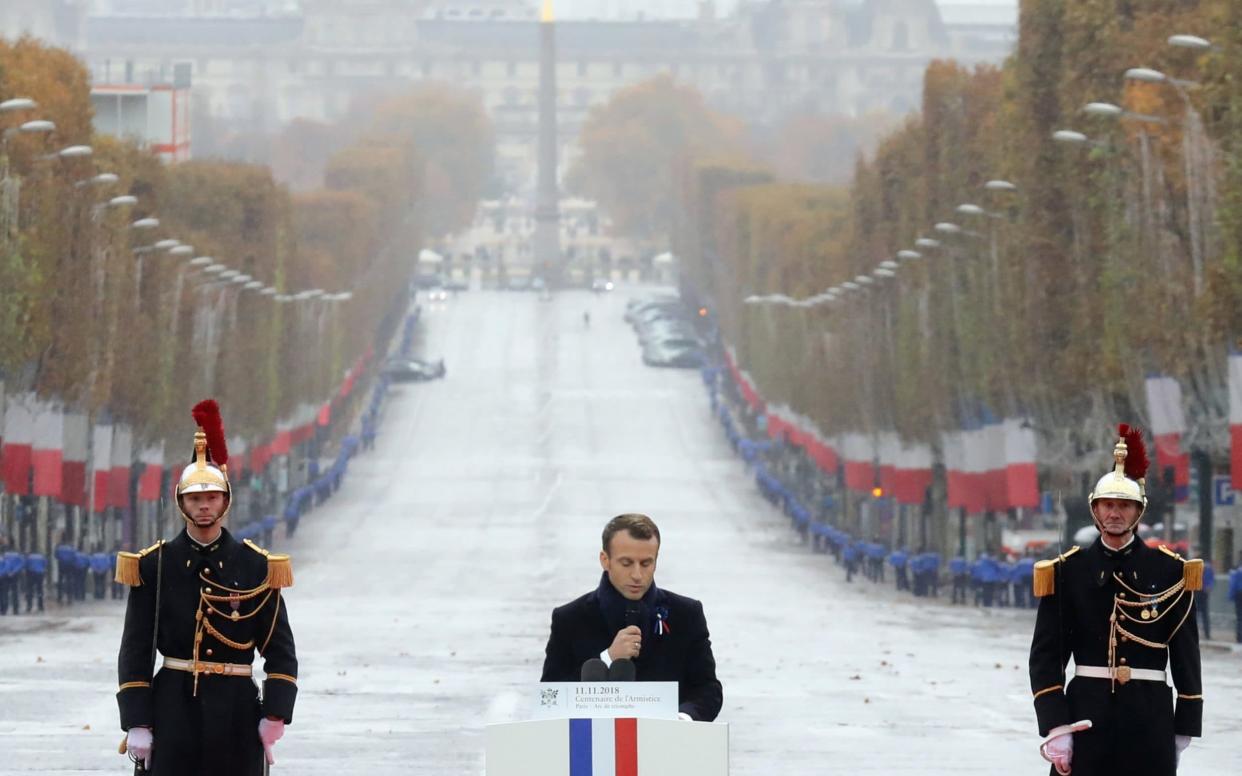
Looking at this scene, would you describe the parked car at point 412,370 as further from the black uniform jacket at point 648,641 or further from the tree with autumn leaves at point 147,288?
the black uniform jacket at point 648,641

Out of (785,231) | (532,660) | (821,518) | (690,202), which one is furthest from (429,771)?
(690,202)

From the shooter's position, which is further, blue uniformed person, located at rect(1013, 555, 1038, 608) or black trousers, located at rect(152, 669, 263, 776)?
blue uniformed person, located at rect(1013, 555, 1038, 608)

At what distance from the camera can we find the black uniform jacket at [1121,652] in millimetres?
14625

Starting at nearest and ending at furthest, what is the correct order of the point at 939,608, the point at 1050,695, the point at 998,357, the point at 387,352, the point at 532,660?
the point at 1050,695 → the point at 532,660 → the point at 939,608 → the point at 998,357 → the point at 387,352

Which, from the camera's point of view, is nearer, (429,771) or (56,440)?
(429,771)

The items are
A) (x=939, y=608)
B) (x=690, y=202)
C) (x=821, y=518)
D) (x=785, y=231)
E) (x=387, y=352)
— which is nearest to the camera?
(x=939, y=608)

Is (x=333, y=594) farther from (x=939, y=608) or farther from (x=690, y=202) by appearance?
(x=690, y=202)

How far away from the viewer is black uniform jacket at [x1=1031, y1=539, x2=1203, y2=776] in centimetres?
1462

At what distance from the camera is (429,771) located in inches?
878

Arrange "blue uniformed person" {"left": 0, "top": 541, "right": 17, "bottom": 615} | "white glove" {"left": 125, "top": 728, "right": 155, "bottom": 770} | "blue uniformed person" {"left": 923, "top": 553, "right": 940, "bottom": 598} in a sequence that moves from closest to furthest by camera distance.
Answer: "white glove" {"left": 125, "top": 728, "right": 155, "bottom": 770} → "blue uniformed person" {"left": 0, "top": 541, "right": 17, "bottom": 615} → "blue uniformed person" {"left": 923, "top": 553, "right": 940, "bottom": 598}

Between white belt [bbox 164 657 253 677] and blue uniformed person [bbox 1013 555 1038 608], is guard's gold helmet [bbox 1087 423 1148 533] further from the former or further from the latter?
blue uniformed person [bbox 1013 555 1038 608]

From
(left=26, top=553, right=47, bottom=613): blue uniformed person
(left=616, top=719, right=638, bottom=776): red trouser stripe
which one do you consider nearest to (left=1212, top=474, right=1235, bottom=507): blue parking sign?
(left=26, top=553, right=47, bottom=613): blue uniformed person

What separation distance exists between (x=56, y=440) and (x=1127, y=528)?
150 feet

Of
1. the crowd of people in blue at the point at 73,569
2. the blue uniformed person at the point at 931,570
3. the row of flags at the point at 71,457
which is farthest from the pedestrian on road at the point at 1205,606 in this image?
the row of flags at the point at 71,457
